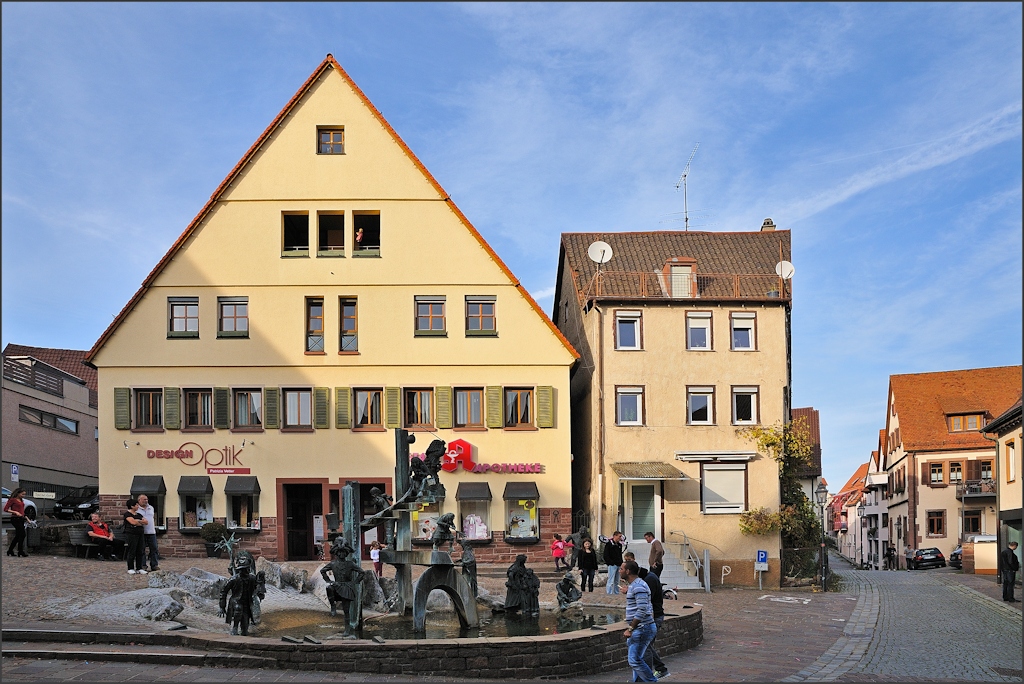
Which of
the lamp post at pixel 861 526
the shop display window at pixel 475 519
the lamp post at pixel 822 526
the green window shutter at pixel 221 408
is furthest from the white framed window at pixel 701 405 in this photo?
the lamp post at pixel 861 526

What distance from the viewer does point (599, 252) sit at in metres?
34.9

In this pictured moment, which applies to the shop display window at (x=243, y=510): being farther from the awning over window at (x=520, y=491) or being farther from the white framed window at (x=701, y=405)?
the white framed window at (x=701, y=405)

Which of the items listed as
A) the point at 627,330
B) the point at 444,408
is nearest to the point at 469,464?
the point at 444,408

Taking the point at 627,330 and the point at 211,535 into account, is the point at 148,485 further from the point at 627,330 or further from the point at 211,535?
the point at 627,330

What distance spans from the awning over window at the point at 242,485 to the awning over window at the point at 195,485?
55 cm

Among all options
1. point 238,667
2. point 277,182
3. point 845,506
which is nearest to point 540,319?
point 277,182

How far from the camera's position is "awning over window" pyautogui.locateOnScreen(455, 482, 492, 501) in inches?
1275

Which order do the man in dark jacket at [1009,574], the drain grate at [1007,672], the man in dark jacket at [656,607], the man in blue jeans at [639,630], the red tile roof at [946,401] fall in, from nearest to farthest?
the man in blue jeans at [639,630]
the man in dark jacket at [656,607]
the drain grate at [1007,672]
the man in dark jacket at [1009,574]
the red tile roof at [946,401]

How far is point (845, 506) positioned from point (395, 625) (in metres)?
99.3

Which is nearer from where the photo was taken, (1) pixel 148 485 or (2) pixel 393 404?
Answer: (1) pixel 148 485

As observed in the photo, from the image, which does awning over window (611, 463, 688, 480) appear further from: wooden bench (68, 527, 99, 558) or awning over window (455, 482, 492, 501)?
wooden bench (68, 527, 99, 558)

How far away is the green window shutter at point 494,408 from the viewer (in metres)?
33.1

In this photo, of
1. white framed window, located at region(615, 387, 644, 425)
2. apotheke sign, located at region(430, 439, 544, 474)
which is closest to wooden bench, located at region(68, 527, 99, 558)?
apotheke sign, located at region(430, 439, 544, 474)

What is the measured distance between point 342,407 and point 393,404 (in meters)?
1.60
